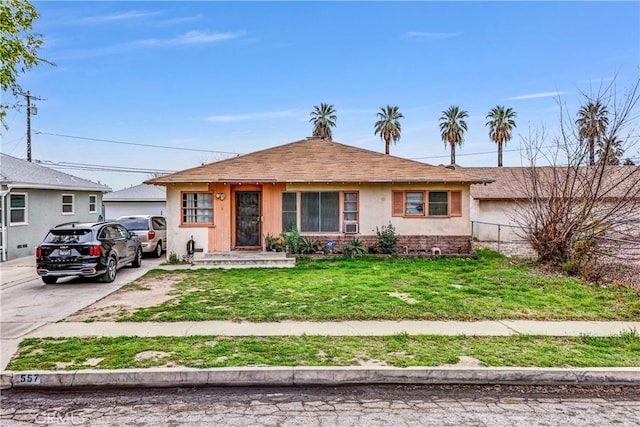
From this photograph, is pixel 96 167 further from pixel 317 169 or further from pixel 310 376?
pixel 310 376

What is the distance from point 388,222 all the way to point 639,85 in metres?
8.39

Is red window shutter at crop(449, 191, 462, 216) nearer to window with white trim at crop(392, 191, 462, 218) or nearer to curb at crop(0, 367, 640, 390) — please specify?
window with white trim at crop(392, 191, 462, 218)

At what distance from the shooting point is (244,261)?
13.5 metres

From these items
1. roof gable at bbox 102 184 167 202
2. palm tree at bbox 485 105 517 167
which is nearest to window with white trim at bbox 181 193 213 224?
roof gable at bbox 102 184 167 202

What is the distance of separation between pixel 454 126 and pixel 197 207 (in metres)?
33.5

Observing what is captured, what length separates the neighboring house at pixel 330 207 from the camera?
592 inches

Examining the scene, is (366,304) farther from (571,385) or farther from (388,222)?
(388,222)

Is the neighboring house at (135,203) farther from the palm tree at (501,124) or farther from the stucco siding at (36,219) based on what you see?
the palm tree at (501,124)

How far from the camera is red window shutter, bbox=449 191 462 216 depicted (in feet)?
50.3

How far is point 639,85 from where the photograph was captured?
424 inches

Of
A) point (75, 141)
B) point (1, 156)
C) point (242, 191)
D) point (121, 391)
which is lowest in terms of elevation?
point (121, 391)

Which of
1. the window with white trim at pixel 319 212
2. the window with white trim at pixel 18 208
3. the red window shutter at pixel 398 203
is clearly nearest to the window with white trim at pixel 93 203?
the window with white trim at pixel 18 208

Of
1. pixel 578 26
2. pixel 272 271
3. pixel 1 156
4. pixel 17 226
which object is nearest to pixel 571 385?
pixel 272 271

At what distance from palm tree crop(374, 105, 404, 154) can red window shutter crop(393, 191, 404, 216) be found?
92.3 ft
